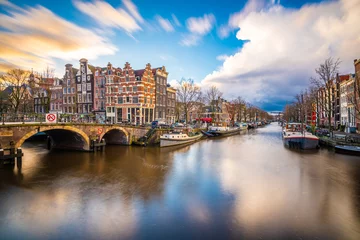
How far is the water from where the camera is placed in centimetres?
1003

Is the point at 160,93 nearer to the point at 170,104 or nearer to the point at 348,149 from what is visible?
the point at 170,104

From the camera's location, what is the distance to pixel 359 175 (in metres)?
19.1

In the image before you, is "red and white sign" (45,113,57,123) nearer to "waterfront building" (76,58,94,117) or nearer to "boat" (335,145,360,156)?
"waterfront building" (76,58,94,117)

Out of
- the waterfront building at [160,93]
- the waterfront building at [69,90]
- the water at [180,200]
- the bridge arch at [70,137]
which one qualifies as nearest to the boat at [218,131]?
the waterfront building at [160,93]

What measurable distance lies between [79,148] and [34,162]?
7.69 metres

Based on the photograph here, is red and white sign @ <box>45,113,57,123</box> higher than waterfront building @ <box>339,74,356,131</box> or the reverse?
the reverse

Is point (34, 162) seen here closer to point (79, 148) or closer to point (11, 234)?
point (79, 148)

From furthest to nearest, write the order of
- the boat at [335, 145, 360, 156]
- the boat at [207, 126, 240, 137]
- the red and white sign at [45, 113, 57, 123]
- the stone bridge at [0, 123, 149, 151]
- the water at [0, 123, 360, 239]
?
the boat at [207, 126, 240, 137] < the boat at [335, 145, 360, 156] < the red and white sign at [45, 113, 57, 123] < the stone bridge at [0, 123, 149, 151] < the water at [0, 123, 360, 239]

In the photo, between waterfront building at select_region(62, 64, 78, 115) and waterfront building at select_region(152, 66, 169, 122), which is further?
waterfront building at select_region(62, 64, 78, 115)

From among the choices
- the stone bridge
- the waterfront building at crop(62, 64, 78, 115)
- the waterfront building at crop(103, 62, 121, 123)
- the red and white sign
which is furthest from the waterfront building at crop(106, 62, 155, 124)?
the red and white sign

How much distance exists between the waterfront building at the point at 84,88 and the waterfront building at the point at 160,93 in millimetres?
16958

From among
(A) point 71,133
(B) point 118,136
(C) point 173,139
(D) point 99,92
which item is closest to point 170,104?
(D) point 99,92

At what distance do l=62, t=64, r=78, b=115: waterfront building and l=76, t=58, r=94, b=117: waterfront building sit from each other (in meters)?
1.18

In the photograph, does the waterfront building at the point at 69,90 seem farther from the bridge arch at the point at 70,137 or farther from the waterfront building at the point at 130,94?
the bridge arch at the point at 70,137
